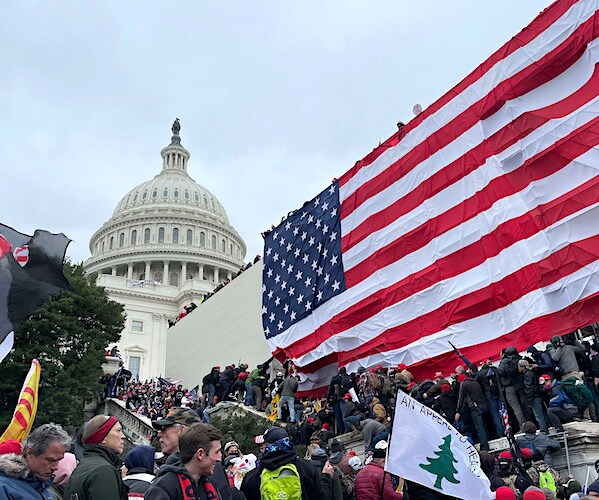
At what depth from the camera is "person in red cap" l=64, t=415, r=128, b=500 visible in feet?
12.0

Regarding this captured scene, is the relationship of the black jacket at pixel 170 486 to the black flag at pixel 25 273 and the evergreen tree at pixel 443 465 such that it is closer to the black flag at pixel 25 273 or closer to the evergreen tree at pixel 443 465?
the evergreen tree at pixel 443 465

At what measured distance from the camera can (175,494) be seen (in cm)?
369

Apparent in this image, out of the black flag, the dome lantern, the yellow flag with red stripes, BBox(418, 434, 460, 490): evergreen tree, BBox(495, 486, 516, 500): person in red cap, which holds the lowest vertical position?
BBox(495, 486, 516, 500): person in red cap

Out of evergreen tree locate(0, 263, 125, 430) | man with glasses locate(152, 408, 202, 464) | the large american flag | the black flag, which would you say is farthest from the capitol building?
man with glasses locate(152, 408, 202, 464)

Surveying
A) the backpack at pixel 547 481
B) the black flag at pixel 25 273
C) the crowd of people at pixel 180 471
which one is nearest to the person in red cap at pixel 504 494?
the crowd of people at pixel 180 471

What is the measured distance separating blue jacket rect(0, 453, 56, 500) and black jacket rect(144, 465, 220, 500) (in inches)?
23.1

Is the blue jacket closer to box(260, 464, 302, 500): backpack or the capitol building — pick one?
box(260, 464, 302, 500): backpack

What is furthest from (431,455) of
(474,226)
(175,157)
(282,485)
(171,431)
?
(175,157)

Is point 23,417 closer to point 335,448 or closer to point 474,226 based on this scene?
point 335,448

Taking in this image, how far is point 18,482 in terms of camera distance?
3533 millimetres

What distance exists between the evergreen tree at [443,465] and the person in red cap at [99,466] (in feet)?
7.78

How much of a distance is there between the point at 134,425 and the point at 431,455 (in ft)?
69.2

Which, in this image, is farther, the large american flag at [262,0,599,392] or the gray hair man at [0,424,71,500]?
the large american flag at [262,0,599,392]

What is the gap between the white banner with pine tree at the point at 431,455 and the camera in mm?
5035
